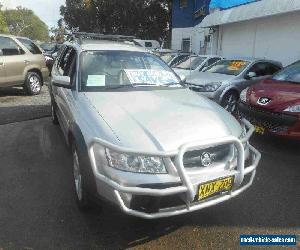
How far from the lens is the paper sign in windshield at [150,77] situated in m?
4.81

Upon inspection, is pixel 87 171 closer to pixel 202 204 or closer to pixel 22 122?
pixel 202 204

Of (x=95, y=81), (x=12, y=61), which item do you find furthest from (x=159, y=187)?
(x=12, y=61)

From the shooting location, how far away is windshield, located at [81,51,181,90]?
465 cm

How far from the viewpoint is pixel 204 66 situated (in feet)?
37.7

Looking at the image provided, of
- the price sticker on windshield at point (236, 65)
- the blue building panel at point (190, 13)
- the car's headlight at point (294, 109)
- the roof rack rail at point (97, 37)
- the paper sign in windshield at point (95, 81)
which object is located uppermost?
the blue building panel at point (190, 13)

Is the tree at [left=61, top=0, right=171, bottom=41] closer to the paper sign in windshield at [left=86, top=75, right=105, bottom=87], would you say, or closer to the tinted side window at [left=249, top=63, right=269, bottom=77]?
the tinted side window at [left=249, top=63, right=269, bottom=77]

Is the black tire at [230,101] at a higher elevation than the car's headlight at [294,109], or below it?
below

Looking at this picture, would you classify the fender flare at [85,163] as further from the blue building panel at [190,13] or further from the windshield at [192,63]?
the blue building panel at [190,13]

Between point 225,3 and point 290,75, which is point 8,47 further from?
point 225,3

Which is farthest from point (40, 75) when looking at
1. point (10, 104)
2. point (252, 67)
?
point (252, 67)

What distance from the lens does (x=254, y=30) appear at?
15.2m

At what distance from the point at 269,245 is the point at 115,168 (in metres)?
1.66

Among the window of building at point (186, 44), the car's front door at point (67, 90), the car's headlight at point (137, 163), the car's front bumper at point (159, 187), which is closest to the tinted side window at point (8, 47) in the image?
the car's front door at point (67, 90)

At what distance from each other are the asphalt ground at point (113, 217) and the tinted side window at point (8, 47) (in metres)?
5.58
